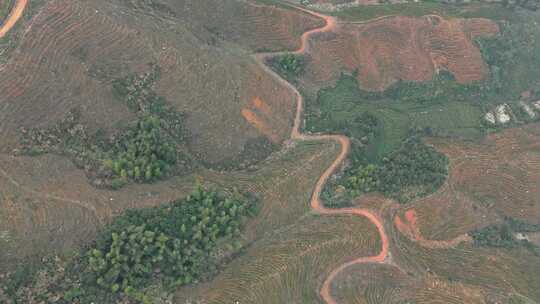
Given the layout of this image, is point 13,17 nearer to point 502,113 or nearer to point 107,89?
point 107,89

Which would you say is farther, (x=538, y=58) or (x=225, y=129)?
(x=538, y=58)

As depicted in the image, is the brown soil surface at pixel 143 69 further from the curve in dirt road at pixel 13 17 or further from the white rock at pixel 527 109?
the white rock at pixel 527 109

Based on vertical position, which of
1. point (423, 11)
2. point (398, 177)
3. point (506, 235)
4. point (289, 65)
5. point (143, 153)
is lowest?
point (506, 235)

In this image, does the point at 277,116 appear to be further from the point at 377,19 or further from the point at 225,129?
the point at 377,19

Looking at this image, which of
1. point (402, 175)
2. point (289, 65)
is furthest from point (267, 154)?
point (402, 175)

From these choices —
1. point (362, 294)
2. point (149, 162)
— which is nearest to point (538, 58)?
point (362, 294)

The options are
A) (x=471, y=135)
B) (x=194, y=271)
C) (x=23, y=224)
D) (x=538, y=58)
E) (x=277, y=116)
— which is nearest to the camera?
(x=23, y=224)

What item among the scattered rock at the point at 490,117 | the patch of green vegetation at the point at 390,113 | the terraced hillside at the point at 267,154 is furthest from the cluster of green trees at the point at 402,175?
the scattered rock at the point at 490,117
